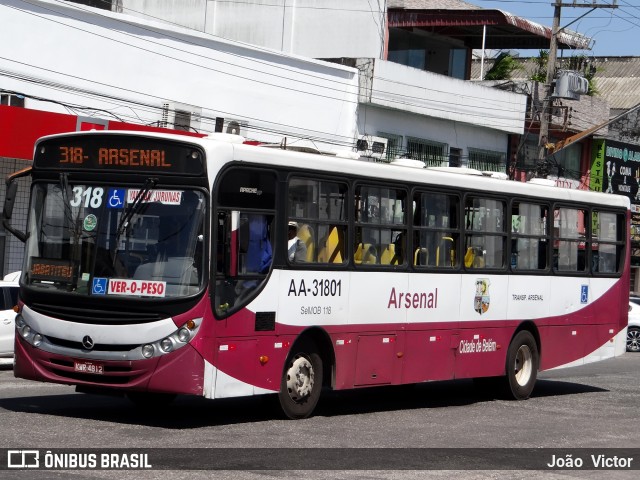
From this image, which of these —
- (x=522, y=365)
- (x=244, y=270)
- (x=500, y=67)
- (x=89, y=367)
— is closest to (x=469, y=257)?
(x=522, y=365)

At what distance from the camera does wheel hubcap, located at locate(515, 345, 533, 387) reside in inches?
716

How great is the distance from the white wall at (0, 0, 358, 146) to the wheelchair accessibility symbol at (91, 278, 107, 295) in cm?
1488

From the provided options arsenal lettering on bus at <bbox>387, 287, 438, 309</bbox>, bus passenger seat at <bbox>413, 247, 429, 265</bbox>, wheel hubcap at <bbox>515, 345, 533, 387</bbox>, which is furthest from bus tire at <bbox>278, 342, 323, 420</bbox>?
wheel hubcap at <bbox>515, 345, 533, 387</bbox>

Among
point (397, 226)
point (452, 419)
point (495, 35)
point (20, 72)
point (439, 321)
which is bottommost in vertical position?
point (452, 419)

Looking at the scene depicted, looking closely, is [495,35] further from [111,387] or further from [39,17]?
[111,387]

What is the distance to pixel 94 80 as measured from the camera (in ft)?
94.9

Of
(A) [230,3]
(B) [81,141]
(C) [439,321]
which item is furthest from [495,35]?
(B) [81,141]

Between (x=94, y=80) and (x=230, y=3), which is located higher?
(x=230, y=3)

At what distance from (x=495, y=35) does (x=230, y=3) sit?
9.29 metres

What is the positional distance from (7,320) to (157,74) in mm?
11674

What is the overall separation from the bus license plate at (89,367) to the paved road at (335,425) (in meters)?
0.50

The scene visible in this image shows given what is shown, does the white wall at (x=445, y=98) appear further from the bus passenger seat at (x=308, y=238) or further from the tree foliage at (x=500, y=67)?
the bus passenger seat at (x=308, y=238)

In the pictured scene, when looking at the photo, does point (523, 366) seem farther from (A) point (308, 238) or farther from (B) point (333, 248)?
(A) point (308, 238)

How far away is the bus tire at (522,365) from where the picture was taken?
17.9 meters
